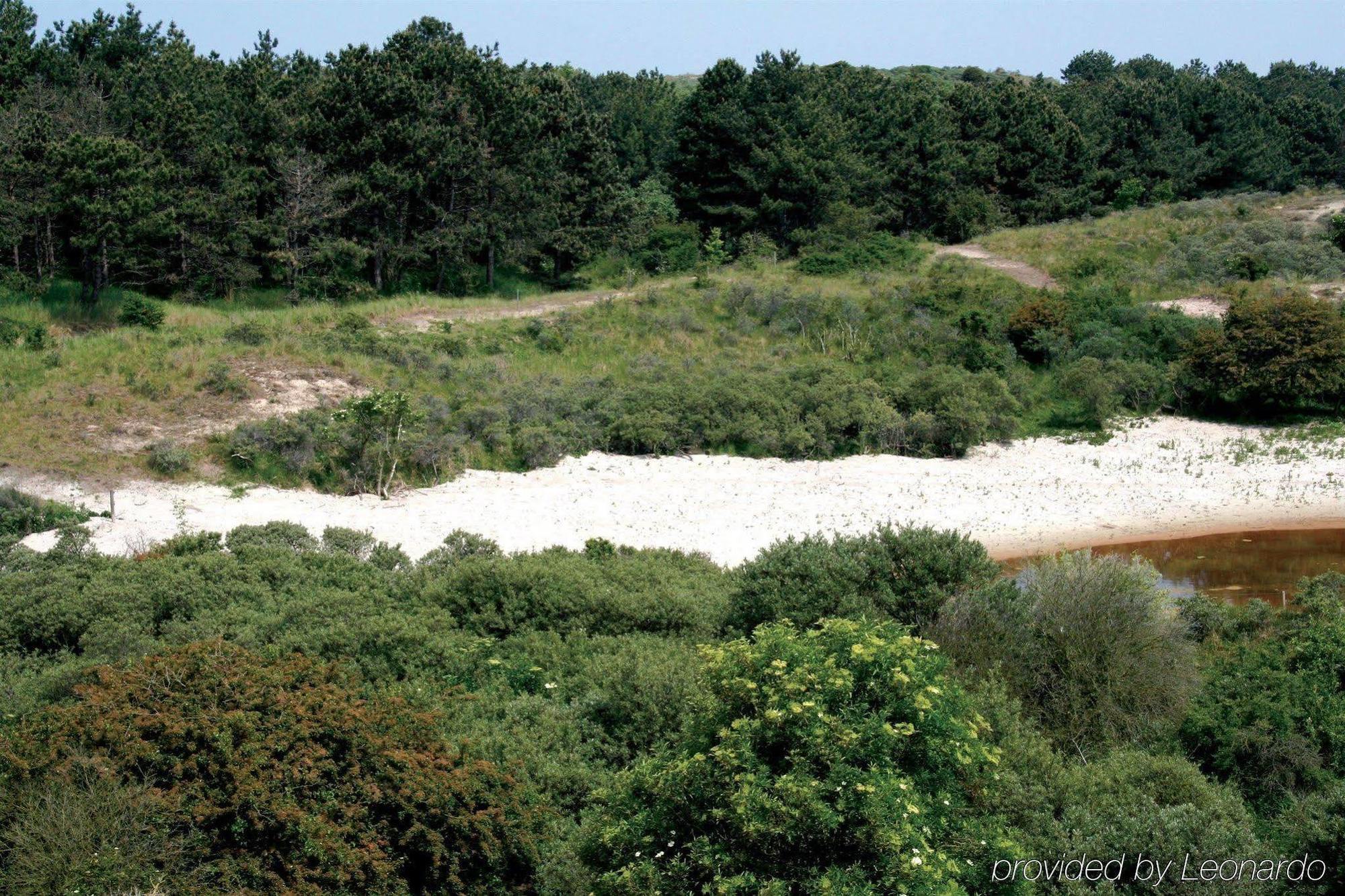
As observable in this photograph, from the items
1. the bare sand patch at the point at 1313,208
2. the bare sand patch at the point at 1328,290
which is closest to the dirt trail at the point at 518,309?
the bare sand patch at the point at 1328,290

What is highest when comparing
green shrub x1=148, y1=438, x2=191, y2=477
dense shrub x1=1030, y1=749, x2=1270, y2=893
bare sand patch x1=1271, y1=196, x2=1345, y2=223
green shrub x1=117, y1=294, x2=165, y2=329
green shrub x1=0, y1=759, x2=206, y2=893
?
bare sand patch x1=1271, y1=196, x2=1345, y2=223

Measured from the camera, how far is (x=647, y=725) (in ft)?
36.5

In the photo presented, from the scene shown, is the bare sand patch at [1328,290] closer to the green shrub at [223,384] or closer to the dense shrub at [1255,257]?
the dense shrub at [1255,257]

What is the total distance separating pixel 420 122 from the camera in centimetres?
3519

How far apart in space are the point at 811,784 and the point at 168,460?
1898 centimetres

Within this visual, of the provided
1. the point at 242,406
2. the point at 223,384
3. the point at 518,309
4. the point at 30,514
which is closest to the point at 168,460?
the point at 242,406

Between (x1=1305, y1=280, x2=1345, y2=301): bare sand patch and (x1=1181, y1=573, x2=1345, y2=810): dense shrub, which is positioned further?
(x1=1305, y1=280, x2=1345, y2=301): bare sand patch

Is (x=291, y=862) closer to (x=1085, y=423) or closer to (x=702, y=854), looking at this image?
(x=702, y=854)

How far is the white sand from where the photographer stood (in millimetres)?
21031

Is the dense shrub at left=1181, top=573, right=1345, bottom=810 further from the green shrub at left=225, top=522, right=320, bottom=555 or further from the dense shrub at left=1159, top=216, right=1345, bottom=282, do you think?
A: the dense shrub at left=1159, top=216, right=1345, bottom=282

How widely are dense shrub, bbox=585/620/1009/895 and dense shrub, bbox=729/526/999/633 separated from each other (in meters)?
5.09

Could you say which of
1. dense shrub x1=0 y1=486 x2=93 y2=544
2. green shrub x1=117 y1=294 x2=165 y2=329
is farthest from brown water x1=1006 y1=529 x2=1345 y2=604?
green shrub x1=117 y1=294 x2=165 y2=329

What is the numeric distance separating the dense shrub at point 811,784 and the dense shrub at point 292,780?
1.45 meters

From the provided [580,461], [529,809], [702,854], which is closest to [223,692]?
[529,809]
